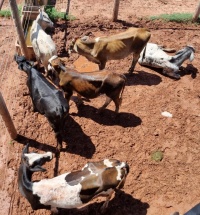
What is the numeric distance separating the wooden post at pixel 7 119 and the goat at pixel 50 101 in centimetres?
73

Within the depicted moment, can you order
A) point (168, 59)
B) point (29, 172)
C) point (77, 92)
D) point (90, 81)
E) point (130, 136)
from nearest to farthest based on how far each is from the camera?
1. point (29, 172)
2. point (90, 81)
3. point (77, 92)
4. point (130, 136)
5. point (168, 59)

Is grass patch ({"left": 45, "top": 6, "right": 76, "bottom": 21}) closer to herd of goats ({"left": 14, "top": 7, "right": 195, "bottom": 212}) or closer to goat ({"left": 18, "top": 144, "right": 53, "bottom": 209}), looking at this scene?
herd of goats ({"left": 14, "top": 7, "right": 195, "bottom": 212})

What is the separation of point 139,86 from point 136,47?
119 cm

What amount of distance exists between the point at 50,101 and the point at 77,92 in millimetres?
936

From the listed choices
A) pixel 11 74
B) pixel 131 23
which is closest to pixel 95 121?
pixel 11 74

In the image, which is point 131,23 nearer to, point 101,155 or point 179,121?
point 179,121

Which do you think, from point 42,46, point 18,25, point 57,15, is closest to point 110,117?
point 42,46

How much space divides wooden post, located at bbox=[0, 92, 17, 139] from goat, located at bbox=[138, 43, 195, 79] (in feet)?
15.4

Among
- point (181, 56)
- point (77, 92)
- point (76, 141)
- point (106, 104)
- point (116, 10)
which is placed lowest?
point (76, 141)

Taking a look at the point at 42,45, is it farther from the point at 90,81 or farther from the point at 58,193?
the point at 58,193

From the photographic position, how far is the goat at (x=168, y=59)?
8891 millimetres

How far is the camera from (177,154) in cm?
712

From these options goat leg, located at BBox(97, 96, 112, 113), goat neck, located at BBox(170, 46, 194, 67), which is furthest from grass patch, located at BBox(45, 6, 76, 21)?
goat leg, located at BBox(97, 96, 112, 113)

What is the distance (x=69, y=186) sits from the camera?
519 cm
